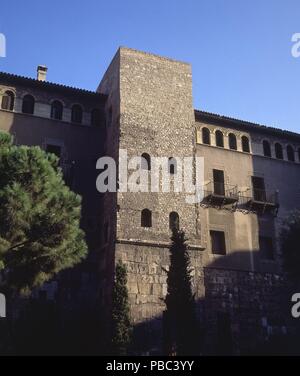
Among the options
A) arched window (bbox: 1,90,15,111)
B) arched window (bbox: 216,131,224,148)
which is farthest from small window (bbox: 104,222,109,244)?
arched window (bbox: 216,131,224,148)

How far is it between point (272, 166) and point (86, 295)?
12.5m

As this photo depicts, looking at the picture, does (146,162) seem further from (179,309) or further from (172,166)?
(179,309)

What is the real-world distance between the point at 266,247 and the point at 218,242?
2906 mm

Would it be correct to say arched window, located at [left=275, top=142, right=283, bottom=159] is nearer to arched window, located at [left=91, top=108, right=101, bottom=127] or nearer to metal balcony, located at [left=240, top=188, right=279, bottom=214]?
metal balcony, located at [left=240, top=188, right=279, bottom=214]

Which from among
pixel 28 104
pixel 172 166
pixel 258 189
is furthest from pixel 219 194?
pixel 28 104

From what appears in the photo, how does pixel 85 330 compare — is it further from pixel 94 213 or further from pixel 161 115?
pixel 161 115

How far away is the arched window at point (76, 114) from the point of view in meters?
22.5

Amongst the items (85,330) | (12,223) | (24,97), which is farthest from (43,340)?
(24,97)

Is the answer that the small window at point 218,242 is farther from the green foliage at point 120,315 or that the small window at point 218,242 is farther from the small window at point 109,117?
the small window at point 109,117

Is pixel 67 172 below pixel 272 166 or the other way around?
below

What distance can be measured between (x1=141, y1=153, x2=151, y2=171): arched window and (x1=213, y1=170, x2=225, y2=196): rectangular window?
416 cm

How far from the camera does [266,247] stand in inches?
924
